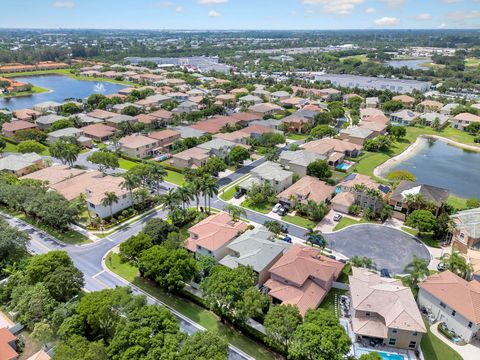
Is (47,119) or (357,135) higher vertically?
(47,119)

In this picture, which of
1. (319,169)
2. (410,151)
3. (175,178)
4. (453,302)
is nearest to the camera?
(453,302)

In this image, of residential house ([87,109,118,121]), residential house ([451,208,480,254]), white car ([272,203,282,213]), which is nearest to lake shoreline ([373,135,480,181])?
residential house ([451,208,480,254])

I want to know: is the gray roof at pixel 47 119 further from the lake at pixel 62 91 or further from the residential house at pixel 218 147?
the residential house at pixel 218 147

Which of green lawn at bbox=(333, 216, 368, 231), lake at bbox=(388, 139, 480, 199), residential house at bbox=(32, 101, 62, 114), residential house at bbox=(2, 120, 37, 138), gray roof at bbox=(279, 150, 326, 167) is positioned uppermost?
residential house at bbox=(32, 101, 62, 114)

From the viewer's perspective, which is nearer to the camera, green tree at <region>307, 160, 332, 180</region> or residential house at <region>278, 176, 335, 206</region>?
residential house at <region>278, 176, 335, 206</region>

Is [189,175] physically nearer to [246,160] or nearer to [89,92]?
[246,160]

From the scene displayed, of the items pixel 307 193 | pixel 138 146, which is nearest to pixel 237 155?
pixel 307 193

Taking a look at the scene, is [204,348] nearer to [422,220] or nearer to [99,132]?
[422,220]

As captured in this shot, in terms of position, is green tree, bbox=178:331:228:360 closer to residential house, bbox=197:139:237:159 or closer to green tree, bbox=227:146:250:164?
green tree, bbox=227:146:250:164
